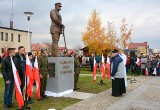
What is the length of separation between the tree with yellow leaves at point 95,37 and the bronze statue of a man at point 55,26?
2947 centimetres

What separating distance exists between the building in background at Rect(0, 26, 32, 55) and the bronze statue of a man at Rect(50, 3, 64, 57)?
4442 centimetres

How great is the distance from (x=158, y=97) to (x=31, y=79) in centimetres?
605

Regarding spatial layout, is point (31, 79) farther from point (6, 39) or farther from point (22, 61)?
point (6, 39)

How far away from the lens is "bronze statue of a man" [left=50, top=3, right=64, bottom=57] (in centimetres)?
1329

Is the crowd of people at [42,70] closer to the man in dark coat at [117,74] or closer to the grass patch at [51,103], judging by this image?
the man in dark coat at [117,74]

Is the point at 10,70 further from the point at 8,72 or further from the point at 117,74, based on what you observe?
the point at 117,74

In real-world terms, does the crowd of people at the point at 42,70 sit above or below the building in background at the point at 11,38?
below

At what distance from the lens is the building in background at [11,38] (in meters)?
58.1

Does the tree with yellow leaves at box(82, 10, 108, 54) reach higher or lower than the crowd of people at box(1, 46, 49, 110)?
higher

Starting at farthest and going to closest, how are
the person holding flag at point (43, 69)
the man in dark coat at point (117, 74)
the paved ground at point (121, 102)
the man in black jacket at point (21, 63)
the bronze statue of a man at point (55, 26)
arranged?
the bronze statue of a man at point (55, 26) < the man in dark coat at point (117, 74) < the person holding flag at point (43, 69) < the paved ground at point (121, 102) < the man in black jacket at point (21, 63)

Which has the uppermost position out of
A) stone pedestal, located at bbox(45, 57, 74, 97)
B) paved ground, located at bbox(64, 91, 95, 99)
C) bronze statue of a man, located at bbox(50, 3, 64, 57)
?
bronze statue of a man, located at bbox(50, 3, 64, 57)

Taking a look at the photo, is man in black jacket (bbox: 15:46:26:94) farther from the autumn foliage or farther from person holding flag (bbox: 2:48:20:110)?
the autumn foliage

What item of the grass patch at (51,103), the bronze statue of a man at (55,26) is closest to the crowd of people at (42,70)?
the grass patch at (51,103)

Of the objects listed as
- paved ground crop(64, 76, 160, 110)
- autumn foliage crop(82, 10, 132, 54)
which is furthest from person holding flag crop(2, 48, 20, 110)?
autumn foliage crop(82, 10, 132, 54)
